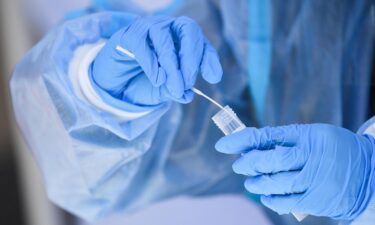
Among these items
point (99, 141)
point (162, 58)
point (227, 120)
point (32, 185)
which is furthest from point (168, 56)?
point (32, 185)

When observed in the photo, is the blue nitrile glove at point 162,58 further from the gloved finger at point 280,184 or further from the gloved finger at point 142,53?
the gloved finger at point 280,184

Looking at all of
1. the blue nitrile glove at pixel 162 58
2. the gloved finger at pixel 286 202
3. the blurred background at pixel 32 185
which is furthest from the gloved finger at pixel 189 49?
the blurred background at pixel 32 185

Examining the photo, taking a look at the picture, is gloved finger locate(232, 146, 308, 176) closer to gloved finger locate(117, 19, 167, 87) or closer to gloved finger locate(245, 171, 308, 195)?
gloved finger locate(245, 171, 308, 195)

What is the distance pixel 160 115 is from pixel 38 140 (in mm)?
260

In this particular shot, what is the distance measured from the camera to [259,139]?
679 millimetres

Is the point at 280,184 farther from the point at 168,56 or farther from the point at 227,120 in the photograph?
the point at 168,56

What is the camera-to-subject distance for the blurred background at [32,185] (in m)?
1.19

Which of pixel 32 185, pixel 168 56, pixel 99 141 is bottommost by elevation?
pixel 32 185

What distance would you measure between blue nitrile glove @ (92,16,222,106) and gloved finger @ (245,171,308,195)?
0.18 m

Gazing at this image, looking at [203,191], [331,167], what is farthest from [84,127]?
[331,167]

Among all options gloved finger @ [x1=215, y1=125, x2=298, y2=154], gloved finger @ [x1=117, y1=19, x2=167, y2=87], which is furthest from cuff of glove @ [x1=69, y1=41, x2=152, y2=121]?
gloved finger @ [x1=215, y1=125, x2=298, y2=154]

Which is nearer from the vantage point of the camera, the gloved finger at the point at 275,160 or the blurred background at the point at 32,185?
the gloved finger at the point at 275,160

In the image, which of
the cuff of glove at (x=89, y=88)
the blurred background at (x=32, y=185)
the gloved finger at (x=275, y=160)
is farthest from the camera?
the blurred background at (x=32, y=185)

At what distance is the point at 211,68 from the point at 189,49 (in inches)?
1.9
